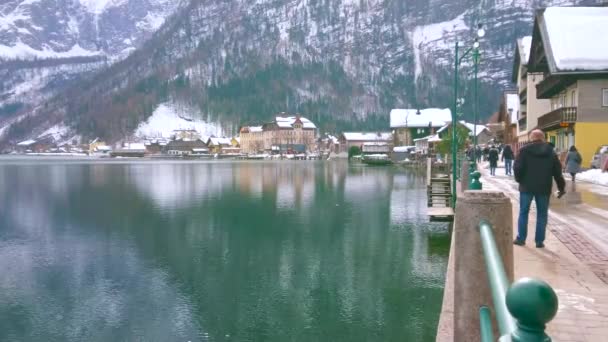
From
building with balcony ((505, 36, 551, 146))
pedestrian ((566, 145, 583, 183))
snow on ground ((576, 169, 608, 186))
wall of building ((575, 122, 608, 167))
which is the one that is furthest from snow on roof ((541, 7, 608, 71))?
pedestrian ((566, 145, 583, 183))

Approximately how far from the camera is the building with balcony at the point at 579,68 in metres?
36.0

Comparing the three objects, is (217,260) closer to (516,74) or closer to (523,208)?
(523,208)

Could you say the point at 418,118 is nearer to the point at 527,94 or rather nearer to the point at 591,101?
the point at 527,94

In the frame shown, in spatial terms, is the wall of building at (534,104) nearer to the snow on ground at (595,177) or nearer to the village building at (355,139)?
the snow on ground at (595,177)

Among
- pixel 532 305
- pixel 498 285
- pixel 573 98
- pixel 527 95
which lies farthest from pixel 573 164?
pixel 527 95

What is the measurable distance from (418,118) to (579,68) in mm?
110755

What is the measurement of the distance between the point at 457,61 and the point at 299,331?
19.9 meters

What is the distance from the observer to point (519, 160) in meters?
11.2

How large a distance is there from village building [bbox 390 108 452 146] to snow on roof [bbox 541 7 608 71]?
101921 millimetres

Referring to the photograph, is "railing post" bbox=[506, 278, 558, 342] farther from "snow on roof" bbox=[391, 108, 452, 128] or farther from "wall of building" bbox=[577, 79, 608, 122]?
"snow on roof" bbox=[391, 108, 452, 128]

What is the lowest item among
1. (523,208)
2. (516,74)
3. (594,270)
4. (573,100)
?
(594,270)

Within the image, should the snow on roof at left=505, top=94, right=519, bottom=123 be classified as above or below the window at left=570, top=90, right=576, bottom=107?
above

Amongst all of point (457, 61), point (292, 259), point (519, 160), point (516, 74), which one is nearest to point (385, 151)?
point (516, 74)

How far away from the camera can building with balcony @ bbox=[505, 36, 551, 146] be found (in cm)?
5591
